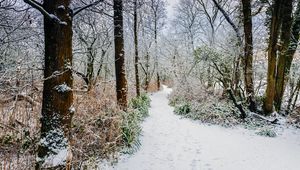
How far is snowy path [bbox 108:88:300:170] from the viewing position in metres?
6.74

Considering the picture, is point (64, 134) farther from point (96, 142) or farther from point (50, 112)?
point (96, 142)

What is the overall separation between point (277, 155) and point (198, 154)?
6.23ft

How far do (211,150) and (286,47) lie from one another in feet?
19.2

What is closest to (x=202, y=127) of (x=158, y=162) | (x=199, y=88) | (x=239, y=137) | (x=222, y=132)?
(x=222, y=132)

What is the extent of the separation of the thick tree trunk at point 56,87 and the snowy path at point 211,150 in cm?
220

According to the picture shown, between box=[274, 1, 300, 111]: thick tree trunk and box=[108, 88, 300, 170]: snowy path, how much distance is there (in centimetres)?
278

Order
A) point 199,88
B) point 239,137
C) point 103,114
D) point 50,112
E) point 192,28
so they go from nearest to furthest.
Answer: point 50,112 < point 103,114 < point 239,137 < point 199,88 < point 192,28

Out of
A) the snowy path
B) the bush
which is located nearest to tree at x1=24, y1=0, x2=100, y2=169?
the snowy path

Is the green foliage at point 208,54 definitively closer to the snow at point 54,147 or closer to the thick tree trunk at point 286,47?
the thick tree trunk at point 286,47

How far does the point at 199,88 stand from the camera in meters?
18.6

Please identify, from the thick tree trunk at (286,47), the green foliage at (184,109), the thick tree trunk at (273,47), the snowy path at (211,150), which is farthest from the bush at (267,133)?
the green foliage at (184,109)

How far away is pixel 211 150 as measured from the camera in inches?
315

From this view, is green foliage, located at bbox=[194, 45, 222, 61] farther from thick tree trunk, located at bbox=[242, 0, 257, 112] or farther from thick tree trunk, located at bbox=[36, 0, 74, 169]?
thick tree trunk, located at bbox=[36, 0, 74, 169]

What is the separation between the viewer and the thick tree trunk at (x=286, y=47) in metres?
11.6
